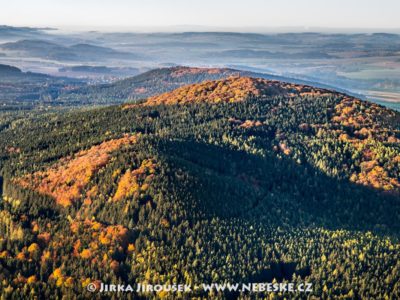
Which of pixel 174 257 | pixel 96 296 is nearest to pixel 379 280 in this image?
pixel 174 257

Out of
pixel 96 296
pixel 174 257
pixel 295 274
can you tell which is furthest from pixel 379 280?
pixel 96 296

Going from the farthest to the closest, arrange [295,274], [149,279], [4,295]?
[295,274] → [149,279] → [4,295]

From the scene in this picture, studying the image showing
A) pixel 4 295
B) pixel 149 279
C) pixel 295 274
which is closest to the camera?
pixel 4 295

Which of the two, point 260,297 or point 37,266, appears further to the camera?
point 37,266

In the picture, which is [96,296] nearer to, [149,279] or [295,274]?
[149,279]

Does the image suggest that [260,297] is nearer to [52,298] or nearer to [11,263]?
[52,298]

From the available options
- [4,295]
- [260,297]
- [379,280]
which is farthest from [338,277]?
[4,295]

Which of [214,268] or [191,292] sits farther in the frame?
[214,268]
